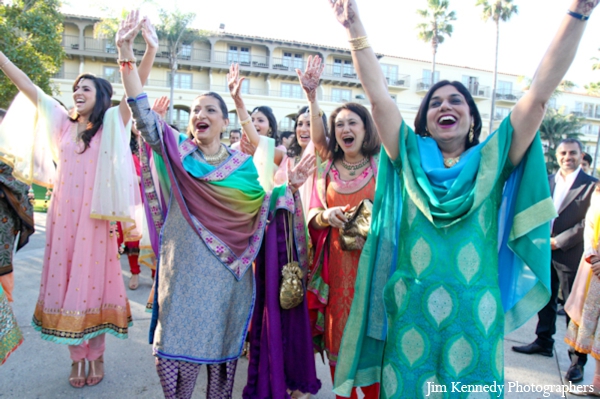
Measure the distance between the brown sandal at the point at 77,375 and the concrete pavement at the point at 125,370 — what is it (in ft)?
0.13

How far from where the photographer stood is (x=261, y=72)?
32188mm

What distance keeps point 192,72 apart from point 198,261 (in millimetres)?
Result: 32538

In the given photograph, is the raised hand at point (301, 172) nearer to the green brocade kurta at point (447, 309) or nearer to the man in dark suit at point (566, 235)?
the green brocade kurta at point (447, 309)

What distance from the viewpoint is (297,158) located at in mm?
3818

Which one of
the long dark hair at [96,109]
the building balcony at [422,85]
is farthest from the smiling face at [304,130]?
the building balcony at [422,85]

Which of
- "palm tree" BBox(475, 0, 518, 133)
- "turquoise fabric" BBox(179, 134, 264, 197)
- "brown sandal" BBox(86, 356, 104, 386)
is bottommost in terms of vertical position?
"brown sandal" BBox(86, 356, 104, 386)

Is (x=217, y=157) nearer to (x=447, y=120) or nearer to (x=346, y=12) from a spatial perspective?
(x=346, y=12)

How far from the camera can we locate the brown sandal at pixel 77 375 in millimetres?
2834

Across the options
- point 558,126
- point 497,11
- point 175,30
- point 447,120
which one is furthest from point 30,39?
point 558,126

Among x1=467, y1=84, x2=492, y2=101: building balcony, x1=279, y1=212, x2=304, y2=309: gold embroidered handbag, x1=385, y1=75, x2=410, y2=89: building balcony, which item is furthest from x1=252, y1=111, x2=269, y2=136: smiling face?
x1=467, y1=84, x2=492, y2=101: building balcony

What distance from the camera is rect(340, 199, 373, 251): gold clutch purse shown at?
2.48m

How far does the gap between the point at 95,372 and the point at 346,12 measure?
286 cm

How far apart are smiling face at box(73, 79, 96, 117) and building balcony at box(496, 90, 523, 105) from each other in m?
43.8

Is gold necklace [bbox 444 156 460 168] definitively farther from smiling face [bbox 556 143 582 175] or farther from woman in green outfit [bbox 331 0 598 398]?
smiling face [bbox 556 143 582 175]
